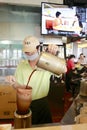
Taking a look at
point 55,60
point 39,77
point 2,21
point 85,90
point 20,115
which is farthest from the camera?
point 2,21

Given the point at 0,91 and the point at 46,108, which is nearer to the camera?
the point at 46,108

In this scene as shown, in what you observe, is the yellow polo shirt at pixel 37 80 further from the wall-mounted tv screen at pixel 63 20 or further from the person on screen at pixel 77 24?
the person on screen at pixel 77 24

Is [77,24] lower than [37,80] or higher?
higher

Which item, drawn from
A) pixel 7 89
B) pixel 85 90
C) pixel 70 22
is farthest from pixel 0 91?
pixel 85 90

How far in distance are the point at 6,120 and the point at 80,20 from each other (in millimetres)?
2411

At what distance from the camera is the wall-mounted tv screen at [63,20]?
3900mm

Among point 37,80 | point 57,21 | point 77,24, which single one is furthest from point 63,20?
point 37,80

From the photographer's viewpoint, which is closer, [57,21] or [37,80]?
[37,80]

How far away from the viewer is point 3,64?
425 cm

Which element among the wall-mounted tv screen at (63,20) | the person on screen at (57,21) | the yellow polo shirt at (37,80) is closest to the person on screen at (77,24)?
the wall-mounted tv screen at (63,20)

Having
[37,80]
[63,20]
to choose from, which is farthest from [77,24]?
[37,80]

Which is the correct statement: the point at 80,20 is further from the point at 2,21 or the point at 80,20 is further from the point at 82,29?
the point at 2,21

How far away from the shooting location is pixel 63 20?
3998 millimetres

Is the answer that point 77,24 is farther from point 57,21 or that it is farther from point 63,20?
point 57,21
